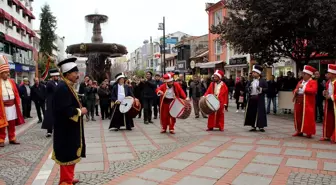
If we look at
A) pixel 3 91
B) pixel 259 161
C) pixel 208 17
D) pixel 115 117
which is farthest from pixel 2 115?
pixel 208 17

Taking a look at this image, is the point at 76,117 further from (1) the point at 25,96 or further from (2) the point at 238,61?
(2) the point at 238,61

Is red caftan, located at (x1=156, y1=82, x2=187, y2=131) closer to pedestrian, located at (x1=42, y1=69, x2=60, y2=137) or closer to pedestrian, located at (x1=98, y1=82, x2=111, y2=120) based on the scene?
pedestrian, located at (x1=42, y1=69, x2=60, y2=137)

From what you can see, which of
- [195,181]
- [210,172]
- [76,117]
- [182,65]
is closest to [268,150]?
[210,172]

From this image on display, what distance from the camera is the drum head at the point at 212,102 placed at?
367 inches

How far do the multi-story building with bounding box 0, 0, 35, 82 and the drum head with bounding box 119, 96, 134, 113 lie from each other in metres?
26.8

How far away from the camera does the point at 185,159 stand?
6227mm

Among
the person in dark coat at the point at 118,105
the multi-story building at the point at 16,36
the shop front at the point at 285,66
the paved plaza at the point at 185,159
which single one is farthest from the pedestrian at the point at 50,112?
the multi-story building at the point at 16,36

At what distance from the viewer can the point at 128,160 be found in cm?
625

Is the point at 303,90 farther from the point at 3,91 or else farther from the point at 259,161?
the point at 3,91

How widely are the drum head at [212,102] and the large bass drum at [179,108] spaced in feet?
2.18

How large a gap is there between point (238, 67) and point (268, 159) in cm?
2603

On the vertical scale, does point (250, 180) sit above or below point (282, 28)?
below

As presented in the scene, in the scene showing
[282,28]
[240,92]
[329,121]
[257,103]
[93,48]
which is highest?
[282,28]

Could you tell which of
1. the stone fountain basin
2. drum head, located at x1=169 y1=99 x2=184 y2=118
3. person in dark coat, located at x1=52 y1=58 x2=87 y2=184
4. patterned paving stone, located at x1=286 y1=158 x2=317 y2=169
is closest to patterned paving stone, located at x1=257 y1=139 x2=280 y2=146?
patterned paving stone, located at x1=286 y1=158 x2=317 y2=169
